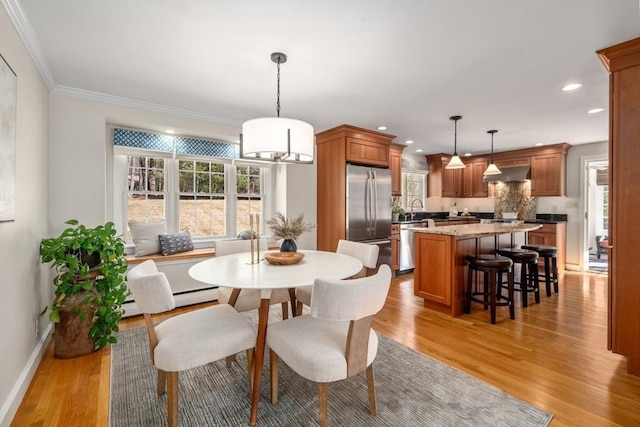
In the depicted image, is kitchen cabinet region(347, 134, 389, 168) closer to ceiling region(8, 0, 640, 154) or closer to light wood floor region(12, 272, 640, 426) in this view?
ceiling region(8, 0, 640, 154)

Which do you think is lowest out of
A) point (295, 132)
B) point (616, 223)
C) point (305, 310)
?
point (305, 310)

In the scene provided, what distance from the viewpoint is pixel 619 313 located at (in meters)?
2.14

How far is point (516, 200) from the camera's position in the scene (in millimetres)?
6246

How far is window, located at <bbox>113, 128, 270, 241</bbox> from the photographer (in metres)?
3.57

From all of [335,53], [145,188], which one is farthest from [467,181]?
[145,188]

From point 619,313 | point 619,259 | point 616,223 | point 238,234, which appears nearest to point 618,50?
point 616,223

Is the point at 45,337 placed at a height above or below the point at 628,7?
below

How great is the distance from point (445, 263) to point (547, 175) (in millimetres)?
4018

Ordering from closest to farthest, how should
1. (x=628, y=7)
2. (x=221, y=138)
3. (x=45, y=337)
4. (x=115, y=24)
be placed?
1. (x=628, y=7)
2. (x=115, y=24)
3. (x=45, y=337)
4. (x=221, y=138)

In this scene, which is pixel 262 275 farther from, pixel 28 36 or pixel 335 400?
pixel 28 36

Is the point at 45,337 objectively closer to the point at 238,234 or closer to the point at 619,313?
the point at 238,234

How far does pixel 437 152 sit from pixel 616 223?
461cm

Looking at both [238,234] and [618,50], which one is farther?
[238,234]

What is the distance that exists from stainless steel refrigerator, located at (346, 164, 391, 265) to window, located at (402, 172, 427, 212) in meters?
2.03
